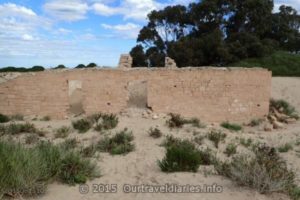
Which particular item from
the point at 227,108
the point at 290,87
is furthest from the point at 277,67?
the point at 227,108

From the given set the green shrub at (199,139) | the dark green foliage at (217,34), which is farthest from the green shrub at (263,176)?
the dark green foliage at (217,34)

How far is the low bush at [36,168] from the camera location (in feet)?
20.2

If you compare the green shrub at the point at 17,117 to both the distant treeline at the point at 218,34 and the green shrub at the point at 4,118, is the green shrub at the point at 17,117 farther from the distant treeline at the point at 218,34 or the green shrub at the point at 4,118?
the distant treeline at the point at 218,34

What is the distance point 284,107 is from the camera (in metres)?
19.6

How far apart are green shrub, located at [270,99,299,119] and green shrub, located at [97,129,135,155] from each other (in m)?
9.83

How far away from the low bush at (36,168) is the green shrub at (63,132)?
4.22 m

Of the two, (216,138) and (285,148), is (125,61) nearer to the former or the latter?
(216,138)

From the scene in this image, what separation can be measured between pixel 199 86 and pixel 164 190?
28.5 feet

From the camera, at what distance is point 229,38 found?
3112 cm

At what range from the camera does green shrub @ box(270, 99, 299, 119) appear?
62.2ft

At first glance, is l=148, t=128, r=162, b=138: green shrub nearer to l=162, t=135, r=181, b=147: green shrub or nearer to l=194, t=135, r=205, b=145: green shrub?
l=162, t=135, r=181, b=147: green shrub

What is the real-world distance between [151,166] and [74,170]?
2.08m

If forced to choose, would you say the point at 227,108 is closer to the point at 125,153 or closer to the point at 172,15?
the point at 125,153

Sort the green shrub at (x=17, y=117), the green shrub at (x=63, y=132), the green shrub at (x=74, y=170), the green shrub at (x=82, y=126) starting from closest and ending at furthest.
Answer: the green shrub at (x=74, y=170)
the green shrub at (x=63, y=132)
the green shrub at (x=82, y=126)
the green shrub at (x=17, y=117)
